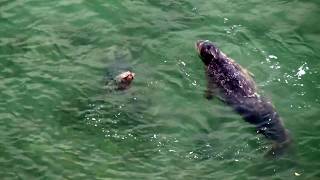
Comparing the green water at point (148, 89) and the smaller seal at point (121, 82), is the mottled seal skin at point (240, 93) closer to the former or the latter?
Result: the green water at point (148, 89)

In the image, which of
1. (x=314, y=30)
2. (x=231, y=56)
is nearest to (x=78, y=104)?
(x=231, y=56)

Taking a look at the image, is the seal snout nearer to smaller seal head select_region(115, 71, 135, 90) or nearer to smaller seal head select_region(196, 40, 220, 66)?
smaller seal head select_region(196, 40, 220, 66)

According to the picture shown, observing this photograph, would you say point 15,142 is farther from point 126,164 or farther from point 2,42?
point 2,42

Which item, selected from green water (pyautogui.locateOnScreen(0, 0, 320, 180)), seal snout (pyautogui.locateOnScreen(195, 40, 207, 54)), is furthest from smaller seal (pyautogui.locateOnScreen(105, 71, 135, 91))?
seal snout (pyautogui.locateOnScreen(195, 40, 207, 54))

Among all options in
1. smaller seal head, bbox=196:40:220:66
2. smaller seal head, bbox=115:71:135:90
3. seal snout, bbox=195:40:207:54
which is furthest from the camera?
seal snout, bbox=195:40:207:54

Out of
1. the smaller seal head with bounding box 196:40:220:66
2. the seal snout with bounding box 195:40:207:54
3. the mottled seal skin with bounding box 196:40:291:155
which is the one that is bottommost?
the mottled seal skin with bounding box 196:40:291:155

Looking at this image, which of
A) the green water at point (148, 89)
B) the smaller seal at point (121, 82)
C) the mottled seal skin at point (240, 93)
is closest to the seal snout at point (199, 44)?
the mottled seal skin at point (240, 93)

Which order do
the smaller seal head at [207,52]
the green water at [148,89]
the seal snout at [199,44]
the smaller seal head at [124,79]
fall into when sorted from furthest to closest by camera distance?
the seal snout at [199,44] < the smaller seal head at [207,52] < the smaller seal head at [124,79] < the green water at [148,89]
